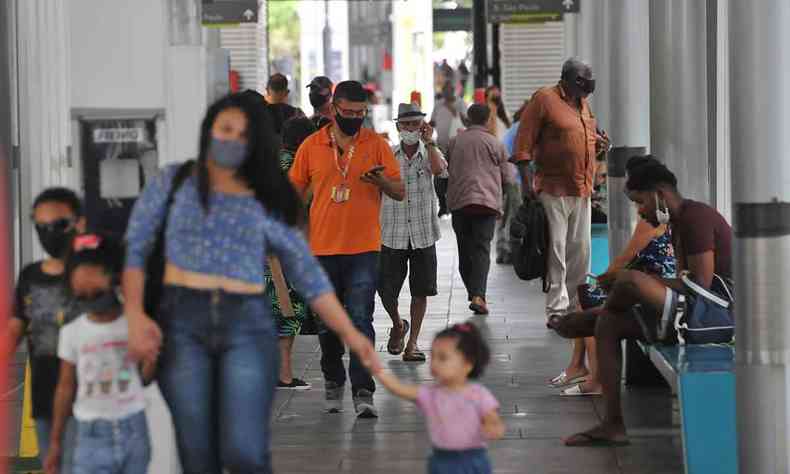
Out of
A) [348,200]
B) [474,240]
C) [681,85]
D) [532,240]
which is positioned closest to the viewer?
[348,200]

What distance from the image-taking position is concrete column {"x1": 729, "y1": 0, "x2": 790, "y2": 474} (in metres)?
7.55

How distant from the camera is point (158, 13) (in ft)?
→ 25.0

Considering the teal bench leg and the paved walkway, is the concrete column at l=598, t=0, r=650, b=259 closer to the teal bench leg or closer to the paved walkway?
the paved walkway

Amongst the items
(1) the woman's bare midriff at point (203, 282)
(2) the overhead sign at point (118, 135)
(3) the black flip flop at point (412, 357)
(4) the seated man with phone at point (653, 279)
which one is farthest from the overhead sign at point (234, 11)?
(1) the woman's bare midriff at point (203, 282)

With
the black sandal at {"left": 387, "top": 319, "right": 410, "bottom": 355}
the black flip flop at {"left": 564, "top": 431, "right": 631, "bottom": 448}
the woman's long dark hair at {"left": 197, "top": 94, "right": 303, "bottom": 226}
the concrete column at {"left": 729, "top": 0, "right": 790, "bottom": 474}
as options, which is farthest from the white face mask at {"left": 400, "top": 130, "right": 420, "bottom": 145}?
the woman's long dark hair at {"left": 197, "top": 94, "right": 303, "bottom": 226}

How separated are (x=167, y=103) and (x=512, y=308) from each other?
28.8 feet

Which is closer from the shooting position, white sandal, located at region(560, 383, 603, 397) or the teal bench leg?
the teal bench leg

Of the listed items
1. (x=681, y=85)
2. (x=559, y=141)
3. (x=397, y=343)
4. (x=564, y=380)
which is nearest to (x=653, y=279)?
(x=564, y=380)

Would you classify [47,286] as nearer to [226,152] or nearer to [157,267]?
[157,267]

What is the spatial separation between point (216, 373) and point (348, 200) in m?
4.05

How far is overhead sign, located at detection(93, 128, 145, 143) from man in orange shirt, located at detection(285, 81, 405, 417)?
250cm

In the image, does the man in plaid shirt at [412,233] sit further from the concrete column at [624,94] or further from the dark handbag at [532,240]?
the concrete column at [624,94]

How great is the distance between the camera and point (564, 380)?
11195 mm

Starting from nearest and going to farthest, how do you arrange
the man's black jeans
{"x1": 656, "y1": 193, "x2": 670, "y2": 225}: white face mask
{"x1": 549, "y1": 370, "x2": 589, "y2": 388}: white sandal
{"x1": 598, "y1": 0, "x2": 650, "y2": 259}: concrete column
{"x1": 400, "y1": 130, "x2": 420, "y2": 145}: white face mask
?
{"x1": 656, "y1": 193, "x2": 670, "y2": 225}: white face mask
{"x1": 549, "y1": 370, "x2": 589, "y2": 388}: white sandal
{"x1": 400, "y1": 130, "x2": 420, "y2": 145}: white face mask
{"x1": 598, "y1": 0, "x2": 650, "y2": 259}: concrete column
the man's black jeans
